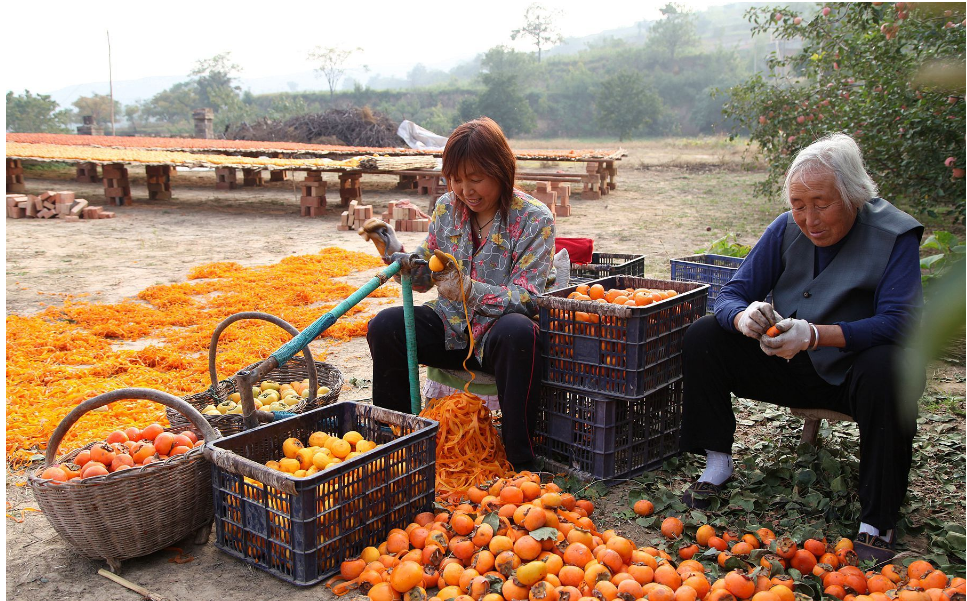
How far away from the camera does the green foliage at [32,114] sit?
114ft

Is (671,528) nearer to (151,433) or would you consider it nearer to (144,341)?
(151,433)

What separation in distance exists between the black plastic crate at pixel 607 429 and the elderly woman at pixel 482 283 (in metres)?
0.10

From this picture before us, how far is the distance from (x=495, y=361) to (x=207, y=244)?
7.46 meters

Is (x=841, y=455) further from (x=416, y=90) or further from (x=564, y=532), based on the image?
(x=416, y=90)

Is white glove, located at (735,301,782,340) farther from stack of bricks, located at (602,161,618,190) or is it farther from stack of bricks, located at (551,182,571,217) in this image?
stack of bricks, located at (602,161,618,190)

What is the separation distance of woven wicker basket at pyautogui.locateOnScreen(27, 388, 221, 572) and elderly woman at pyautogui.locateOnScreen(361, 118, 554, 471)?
932 mm

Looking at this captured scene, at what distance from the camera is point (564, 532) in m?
2.46

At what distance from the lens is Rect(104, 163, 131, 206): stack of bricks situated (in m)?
13.0

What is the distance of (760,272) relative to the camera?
293 cm

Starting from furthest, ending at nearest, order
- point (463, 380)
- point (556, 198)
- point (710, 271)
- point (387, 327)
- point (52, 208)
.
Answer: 1. point (556, 198)
2. point (52, 208)
3. point (710, 271)
4. point (463, 380)
5. point (387, 327)

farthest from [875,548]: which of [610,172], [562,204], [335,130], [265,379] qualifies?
[335,130]

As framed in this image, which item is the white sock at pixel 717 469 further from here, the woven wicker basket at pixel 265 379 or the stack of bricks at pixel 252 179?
the stack of bricks at pixel 252 179

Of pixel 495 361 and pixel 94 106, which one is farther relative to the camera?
pixel 94 106

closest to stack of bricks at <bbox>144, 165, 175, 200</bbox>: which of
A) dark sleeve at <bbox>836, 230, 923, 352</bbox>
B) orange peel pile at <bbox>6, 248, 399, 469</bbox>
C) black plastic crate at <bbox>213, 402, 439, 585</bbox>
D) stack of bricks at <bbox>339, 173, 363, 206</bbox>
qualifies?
stack of bricks at <bbox>339, 173, 363, 206</bbox>
